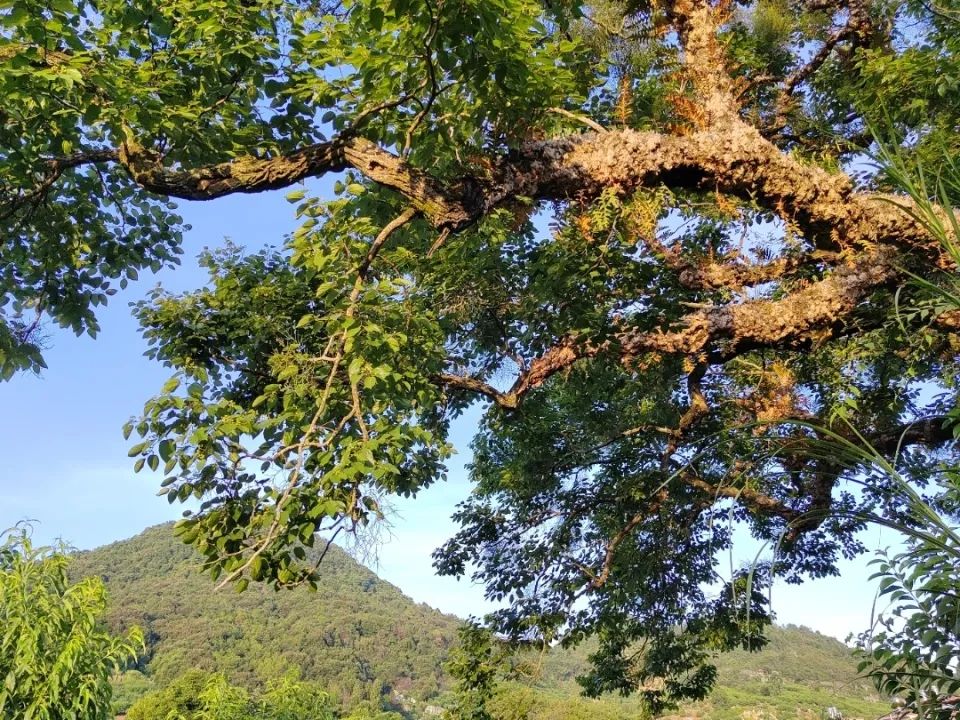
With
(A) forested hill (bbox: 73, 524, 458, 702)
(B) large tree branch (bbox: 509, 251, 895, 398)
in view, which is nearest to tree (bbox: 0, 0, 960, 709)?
(B) large tree branch (bbox: 509, 251, 895, 398)

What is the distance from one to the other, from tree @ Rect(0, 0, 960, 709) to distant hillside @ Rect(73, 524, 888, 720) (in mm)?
27190

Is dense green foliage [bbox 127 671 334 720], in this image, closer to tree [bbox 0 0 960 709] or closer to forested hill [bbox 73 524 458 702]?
tree [bbox 0 0 960 709]

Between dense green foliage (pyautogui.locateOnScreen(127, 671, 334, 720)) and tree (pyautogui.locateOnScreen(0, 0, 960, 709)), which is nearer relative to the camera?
tree (pyautogui.locateOnScreen(0, 0, 960, 709))

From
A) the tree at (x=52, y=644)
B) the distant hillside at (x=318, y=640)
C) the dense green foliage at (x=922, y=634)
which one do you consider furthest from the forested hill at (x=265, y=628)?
the dense green foliage at (x=922, y=634)

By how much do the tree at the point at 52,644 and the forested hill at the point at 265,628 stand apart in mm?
42252

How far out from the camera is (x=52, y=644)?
183 inches

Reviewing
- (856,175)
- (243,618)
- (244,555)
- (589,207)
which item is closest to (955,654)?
(244,555)

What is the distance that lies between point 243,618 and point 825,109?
58912 millimetres

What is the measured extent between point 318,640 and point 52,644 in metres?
57.3

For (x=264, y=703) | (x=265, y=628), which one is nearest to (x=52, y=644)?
(x=264, y=703)

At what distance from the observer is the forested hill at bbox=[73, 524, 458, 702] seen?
4997cm

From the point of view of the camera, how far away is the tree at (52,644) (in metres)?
4.41

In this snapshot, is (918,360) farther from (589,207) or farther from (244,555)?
(244,555)

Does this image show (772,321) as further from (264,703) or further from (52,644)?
(264,703)
